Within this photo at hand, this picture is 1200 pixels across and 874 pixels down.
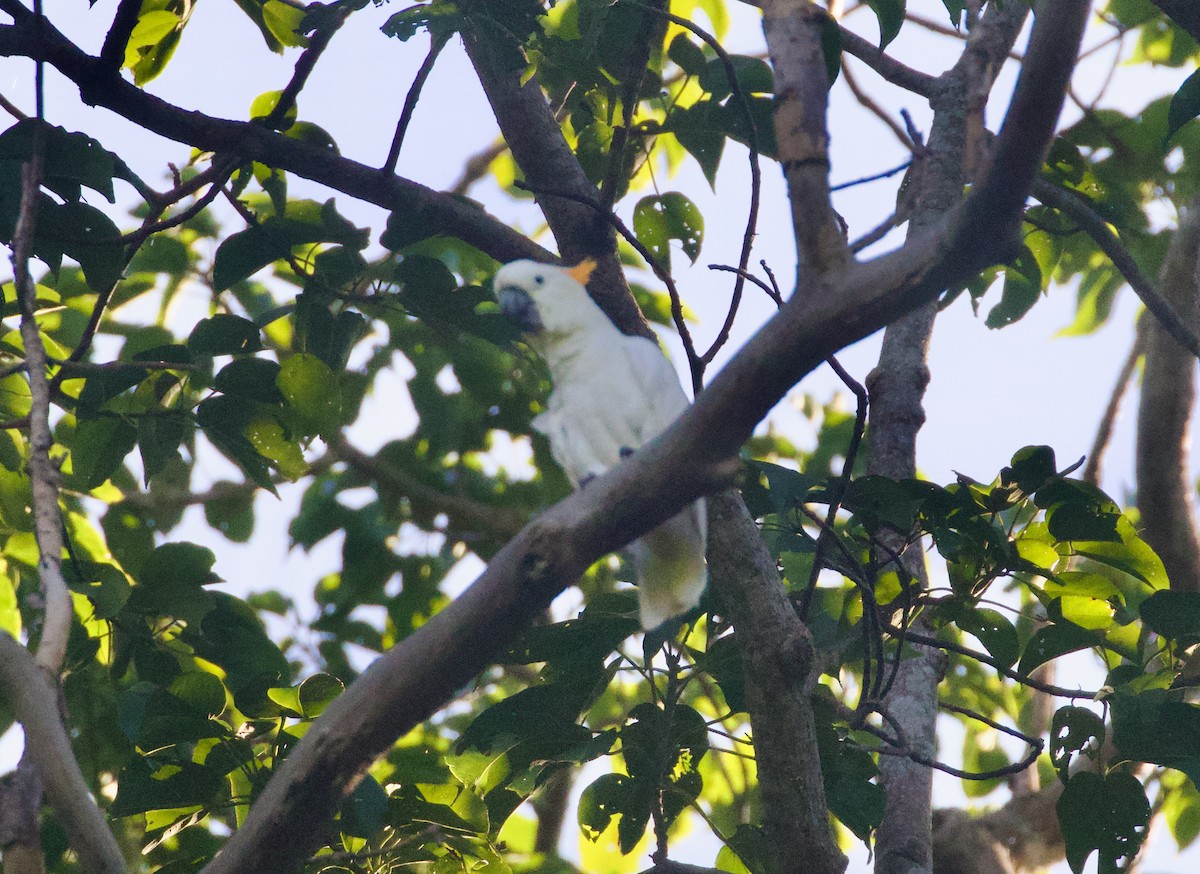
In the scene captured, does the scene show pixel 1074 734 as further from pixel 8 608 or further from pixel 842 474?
pixel 8 608

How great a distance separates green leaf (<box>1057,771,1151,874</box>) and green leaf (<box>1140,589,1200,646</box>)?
307mm

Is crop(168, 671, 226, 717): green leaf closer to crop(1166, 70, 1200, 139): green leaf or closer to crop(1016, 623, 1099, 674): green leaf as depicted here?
crop(1016, 623, 1099, 674): green leaf

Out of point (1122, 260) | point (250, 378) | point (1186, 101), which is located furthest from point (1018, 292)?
point (250, 378)

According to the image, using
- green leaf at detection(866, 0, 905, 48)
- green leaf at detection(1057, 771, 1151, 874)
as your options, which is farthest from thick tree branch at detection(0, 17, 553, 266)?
green leaf at detection(1057, 771, 1151, 874)

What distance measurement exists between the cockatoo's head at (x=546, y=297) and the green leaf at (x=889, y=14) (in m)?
0.76

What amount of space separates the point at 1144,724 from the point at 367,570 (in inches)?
89.2

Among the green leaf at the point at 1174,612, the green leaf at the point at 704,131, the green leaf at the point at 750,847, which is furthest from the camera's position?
the green leaf at the point at 704,131

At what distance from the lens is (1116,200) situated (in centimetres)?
285

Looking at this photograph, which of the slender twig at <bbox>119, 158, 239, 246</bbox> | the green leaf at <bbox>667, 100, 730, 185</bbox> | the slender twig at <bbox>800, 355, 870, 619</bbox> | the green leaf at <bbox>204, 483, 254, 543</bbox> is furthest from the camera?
the green leaf at <bbox>204, 483, 254, 543</bbox>

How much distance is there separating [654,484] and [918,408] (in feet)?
4.88

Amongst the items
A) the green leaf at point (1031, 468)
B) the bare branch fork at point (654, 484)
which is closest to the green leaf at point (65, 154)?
the bare branch fork at point (654, 484)

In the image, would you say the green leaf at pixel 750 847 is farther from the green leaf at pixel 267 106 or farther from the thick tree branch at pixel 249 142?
the green leaf at pixel 267 106

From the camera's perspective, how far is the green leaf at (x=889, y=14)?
6.54ft

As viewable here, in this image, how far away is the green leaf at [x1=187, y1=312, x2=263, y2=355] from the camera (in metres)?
2.24
